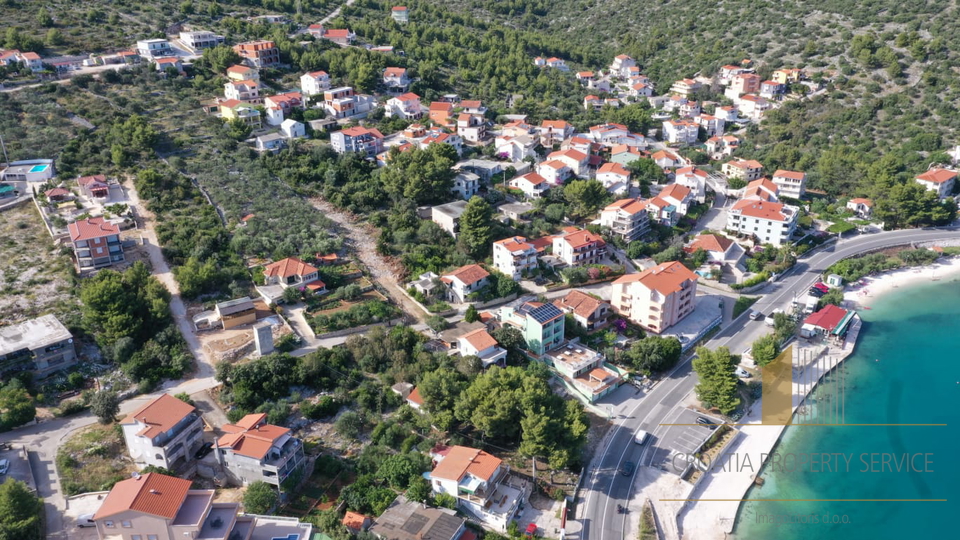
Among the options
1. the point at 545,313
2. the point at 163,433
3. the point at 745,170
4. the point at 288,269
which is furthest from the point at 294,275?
the point at 745,170

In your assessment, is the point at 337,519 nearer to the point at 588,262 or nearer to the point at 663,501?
the point at 663,501

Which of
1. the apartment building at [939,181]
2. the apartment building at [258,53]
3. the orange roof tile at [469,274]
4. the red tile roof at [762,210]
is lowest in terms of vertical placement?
the orange roof tile at [469,274]

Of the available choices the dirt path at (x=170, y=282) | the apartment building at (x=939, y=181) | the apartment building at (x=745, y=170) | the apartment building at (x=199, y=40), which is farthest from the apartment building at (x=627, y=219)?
the apartment building at (x=199, y=40)

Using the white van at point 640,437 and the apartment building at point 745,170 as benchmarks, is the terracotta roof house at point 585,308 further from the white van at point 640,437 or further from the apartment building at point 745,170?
the apartment building at point 745,170

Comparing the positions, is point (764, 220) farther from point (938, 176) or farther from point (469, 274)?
point (469, 274)

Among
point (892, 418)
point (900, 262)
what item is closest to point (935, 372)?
point (892, 418)

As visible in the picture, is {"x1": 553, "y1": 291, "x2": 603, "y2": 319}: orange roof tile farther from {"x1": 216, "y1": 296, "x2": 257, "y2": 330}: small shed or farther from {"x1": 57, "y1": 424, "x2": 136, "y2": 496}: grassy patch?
{"x1": 57, "y1": 424, "x2": 136, "y2": 496}: grassy patch

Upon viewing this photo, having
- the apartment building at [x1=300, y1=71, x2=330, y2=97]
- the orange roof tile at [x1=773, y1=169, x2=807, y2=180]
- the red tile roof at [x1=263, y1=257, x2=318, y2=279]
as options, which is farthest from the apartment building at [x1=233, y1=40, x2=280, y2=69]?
the orange roof tile at [x1=773, y1=169, x2=807, y2=180]
